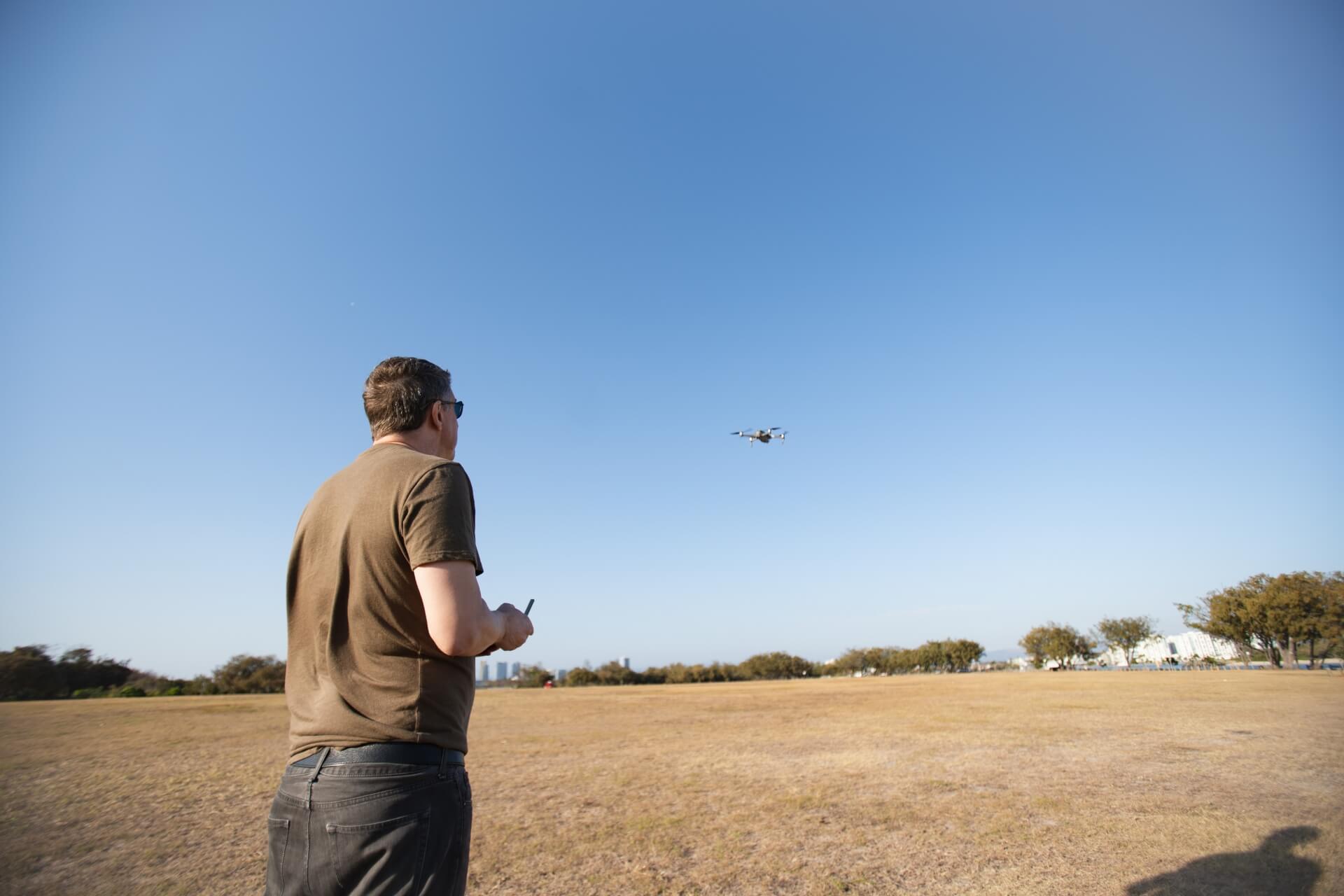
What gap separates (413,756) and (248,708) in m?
27.7

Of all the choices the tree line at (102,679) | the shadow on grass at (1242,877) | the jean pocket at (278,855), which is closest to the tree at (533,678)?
the tree line at (102,679)

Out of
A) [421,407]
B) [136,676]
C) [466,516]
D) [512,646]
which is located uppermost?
[421,407]

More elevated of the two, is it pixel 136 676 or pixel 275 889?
pixel 275 889

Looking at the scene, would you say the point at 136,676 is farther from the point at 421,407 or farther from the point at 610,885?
the point at 421,407

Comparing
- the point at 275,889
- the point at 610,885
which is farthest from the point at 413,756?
the point at 610,885

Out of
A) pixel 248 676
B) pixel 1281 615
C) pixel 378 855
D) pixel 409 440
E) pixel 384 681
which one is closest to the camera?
pixel 378 855

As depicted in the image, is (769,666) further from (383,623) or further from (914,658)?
(383,623)

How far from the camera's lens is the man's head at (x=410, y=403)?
2.43 m

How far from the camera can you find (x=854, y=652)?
2926 inches

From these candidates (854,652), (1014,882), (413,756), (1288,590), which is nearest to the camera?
(413,756)

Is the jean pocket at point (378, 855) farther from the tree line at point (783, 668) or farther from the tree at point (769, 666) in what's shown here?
the tree at point (769, 666)

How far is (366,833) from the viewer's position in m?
1.78

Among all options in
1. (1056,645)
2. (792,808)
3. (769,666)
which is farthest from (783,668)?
(792,808)

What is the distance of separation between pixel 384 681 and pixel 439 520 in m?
0.56
